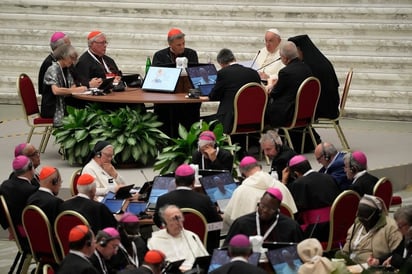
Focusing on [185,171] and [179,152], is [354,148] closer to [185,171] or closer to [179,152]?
[179,152]

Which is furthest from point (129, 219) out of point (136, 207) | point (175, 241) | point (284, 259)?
point (284, 259)

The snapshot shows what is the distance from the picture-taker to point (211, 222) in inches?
461

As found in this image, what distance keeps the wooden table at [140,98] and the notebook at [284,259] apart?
18.2ft

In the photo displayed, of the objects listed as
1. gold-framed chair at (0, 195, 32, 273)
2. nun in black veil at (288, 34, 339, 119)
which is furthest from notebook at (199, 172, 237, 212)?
nun in black veil at (288, 34, 339, 119)

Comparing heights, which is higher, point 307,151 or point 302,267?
point 302,267

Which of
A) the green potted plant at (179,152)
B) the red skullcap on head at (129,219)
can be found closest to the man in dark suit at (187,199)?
the red skullcap on head at (129,219)

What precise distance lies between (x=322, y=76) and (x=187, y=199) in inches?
216

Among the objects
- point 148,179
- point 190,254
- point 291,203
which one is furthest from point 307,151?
point 190,254

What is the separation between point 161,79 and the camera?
16.6m

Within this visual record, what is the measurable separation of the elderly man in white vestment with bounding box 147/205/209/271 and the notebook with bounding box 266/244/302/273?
739mm

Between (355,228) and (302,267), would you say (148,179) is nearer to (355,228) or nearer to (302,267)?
(355,228)

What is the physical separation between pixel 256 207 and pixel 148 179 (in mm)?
3528

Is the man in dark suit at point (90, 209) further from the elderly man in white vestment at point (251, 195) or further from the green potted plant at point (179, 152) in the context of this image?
the green potted plant at point (179, 152)

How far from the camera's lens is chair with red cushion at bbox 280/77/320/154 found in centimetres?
1586
